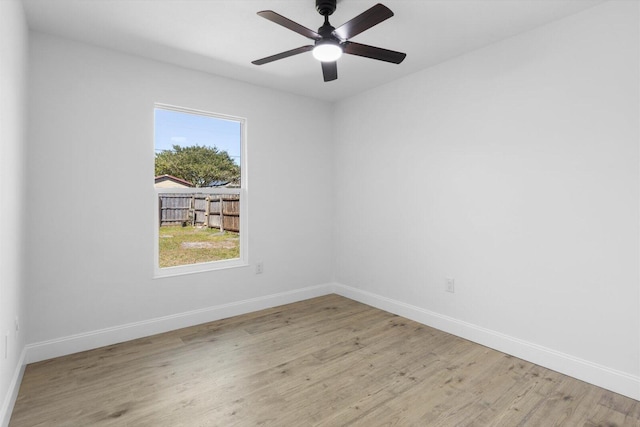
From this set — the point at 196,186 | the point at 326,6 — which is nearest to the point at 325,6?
the point at 326,6

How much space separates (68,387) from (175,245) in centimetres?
141

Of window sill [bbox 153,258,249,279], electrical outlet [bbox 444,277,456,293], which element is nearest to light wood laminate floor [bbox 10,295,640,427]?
electrical outlet [bbox 444,277,456,293]

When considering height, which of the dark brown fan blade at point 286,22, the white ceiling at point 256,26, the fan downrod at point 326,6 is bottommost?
the dark brown fan blade at point 286,22

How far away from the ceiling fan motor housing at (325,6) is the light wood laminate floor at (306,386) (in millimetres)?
2458

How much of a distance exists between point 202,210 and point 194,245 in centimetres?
37

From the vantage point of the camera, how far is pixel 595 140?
7.41 feet

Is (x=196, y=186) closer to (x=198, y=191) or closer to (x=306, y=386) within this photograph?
(x=198, y=191)

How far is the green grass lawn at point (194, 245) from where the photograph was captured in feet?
10.8

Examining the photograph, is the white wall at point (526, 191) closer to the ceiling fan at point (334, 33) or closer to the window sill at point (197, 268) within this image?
the ceiling fan at point (334, 33)

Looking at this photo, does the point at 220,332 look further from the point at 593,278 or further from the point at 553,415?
the point at 593,278

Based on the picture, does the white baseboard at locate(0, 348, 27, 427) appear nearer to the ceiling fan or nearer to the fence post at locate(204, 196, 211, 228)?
the fence post at locate(204, 196, 211, 228)

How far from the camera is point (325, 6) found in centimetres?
212

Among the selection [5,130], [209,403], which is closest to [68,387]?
[209,403]

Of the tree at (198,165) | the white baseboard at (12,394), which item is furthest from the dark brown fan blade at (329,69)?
the white baseboard at (12,394)
